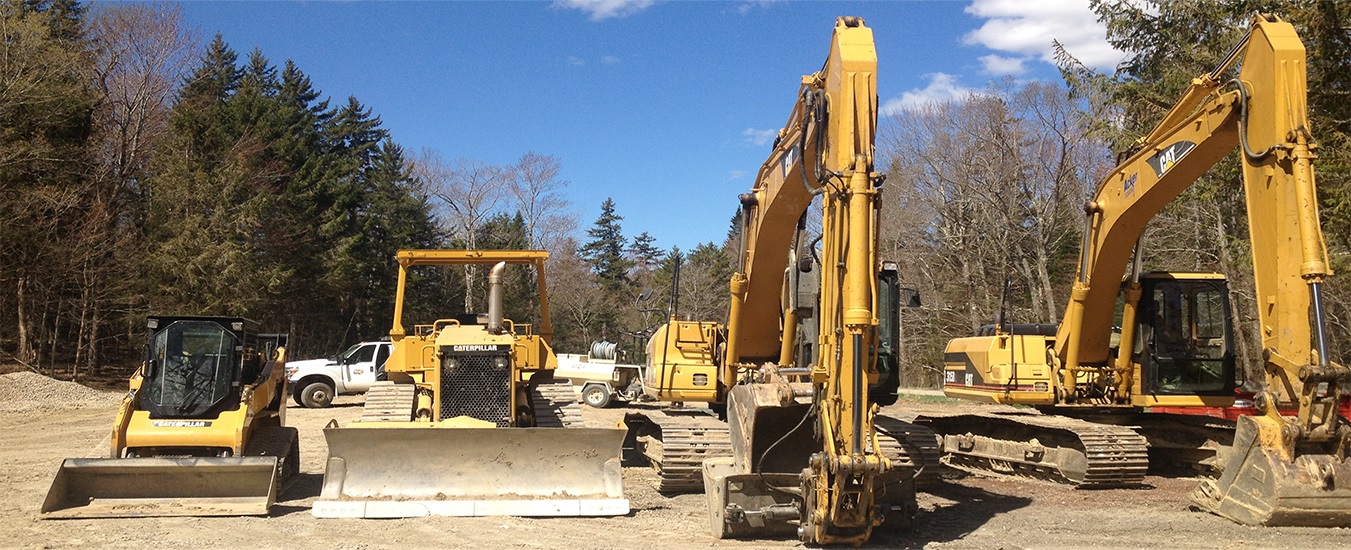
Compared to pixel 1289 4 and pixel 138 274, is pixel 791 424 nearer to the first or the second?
pixel 1289 4

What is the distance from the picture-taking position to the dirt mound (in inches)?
862

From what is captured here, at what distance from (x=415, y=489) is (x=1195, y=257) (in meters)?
25.3

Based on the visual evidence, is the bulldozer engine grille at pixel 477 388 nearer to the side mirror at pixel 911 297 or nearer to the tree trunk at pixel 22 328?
the side mirror at pixel 911 297

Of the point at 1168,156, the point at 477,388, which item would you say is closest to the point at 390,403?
the point at 477,388

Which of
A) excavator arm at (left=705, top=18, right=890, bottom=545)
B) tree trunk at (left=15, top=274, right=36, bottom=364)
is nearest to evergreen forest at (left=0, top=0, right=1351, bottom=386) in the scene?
tree trunk at (left=15, top=274, right=36, bottom=364)

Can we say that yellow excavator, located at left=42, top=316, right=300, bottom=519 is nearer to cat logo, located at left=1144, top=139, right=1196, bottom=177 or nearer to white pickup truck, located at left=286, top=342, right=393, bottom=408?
cat logo, located at left=1144, top=139, right=1196, bottom=177

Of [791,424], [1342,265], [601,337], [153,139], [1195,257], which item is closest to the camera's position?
[791,424]

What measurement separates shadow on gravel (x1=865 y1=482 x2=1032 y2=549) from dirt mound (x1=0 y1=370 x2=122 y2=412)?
777 inches

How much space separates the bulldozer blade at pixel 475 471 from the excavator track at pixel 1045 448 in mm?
5166

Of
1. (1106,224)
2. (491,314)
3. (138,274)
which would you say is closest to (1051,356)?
(1106,224)

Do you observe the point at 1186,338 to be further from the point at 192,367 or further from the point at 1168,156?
the point at 192,367

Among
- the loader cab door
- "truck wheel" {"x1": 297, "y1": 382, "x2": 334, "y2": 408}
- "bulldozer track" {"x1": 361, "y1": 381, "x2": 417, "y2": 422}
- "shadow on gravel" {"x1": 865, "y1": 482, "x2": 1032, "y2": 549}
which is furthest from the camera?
"truck wheel" {"x1": 297, "y1": 382, "x2": 334, "y2": 408}

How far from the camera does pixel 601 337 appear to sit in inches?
1964

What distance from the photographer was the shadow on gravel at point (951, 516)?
7637mm
